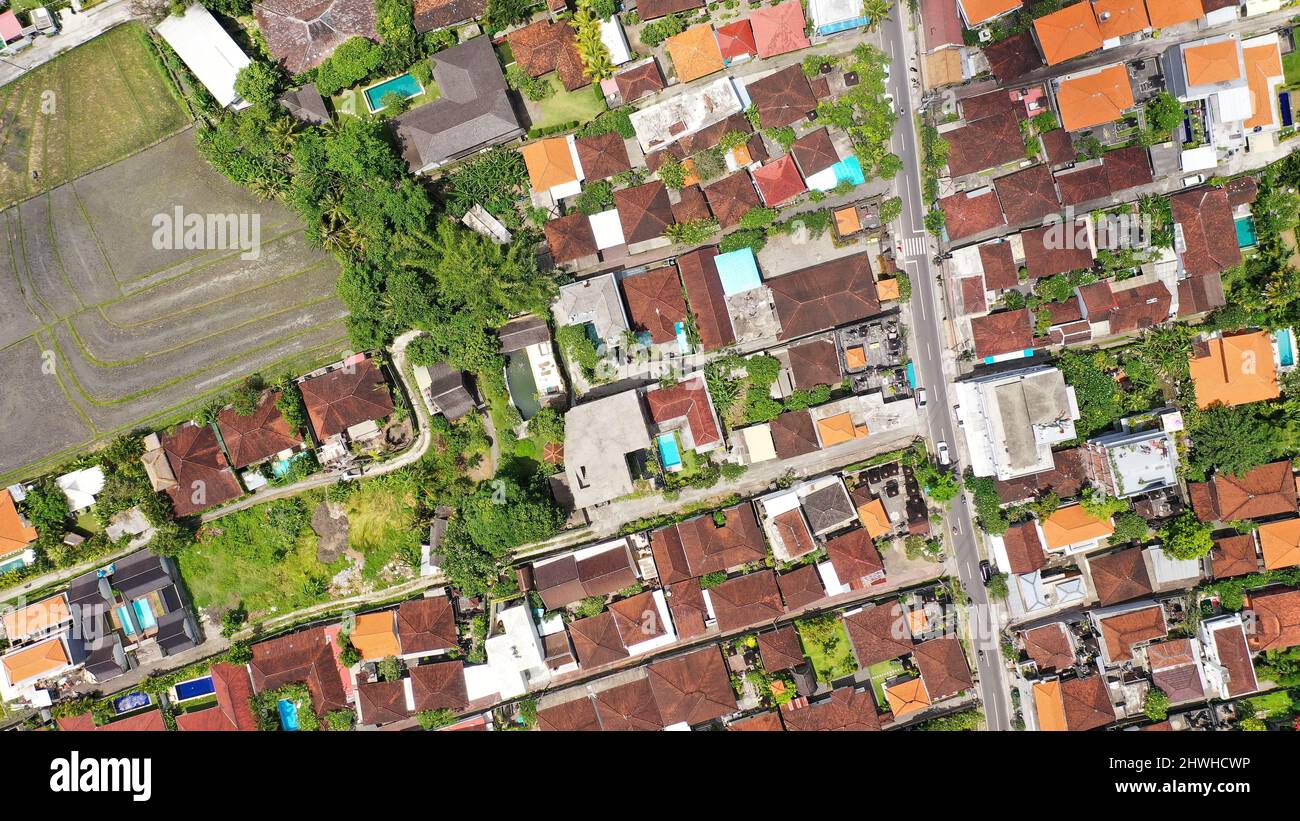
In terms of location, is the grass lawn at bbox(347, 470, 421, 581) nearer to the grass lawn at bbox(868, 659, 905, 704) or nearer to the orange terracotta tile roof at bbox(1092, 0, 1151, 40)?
the grass lawn at bbox(868, 659, 905, 704)

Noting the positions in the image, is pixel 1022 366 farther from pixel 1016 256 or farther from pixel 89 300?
pixel 89 300

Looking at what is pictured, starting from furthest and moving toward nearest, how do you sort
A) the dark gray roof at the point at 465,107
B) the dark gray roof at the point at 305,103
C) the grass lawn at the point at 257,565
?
the grass lawn at the point at 257,565, the dark gray roof at the point at 305,103, the dark gray roof at the point at 465,107

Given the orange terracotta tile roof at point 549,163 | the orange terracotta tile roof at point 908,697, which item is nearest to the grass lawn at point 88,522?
the orange terracotta tile roof at point 549,163

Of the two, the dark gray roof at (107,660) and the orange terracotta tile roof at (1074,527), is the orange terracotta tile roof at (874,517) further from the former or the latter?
the dark gray roof at (107,660)

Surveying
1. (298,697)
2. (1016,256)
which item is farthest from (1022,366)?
(298,697)

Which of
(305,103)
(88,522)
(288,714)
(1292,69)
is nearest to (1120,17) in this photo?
(1292,69)

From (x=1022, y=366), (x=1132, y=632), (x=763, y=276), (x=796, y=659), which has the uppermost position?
(x=763, y=276)
